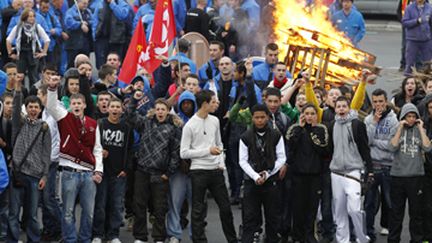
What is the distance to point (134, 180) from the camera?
17.1 meters

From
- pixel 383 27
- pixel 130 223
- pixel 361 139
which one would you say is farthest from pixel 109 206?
pixel 383 27

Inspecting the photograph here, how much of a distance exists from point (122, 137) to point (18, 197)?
58.1 inches

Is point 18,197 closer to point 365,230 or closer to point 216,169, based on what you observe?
point 216,169

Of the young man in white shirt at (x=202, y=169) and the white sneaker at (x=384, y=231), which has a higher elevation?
the young man in white shirt at (x=202, y=169)

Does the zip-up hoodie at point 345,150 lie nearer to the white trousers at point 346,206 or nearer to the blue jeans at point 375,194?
the white trousers at point 346,206

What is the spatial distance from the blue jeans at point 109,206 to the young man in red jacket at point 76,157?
236mm

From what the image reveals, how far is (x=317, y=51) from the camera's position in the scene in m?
20.2

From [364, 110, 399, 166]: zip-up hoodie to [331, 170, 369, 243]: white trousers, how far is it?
25.8 inches

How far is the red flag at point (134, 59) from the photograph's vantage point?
19.0 meters

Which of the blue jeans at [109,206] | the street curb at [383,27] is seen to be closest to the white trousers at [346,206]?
the blue jeans at [109,206]

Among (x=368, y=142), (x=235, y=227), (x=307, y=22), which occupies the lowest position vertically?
(x=235, y=227)

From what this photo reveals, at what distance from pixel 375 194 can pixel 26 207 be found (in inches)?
171

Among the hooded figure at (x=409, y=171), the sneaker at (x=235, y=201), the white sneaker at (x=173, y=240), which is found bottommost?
the white sneaker at (x=173, y=240)

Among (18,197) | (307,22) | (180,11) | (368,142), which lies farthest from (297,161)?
(180,11)
